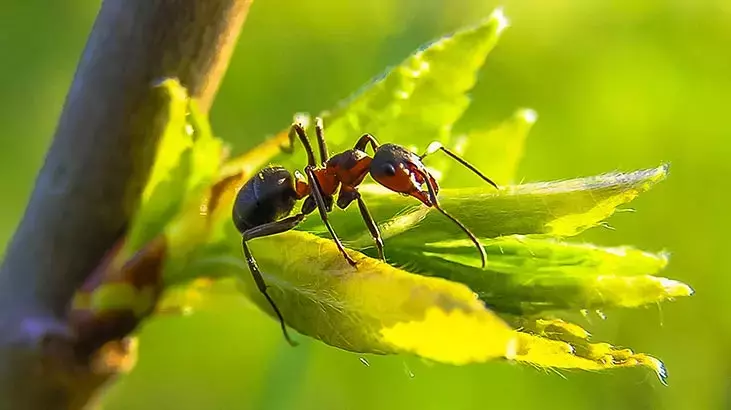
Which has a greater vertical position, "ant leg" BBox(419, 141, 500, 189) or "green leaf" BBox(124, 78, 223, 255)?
"green leaf" BBox(124, 78, 223, 255)

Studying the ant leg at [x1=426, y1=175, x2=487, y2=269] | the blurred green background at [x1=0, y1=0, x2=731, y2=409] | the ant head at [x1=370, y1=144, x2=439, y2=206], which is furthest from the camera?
the blurred green background at [x1=0, y1=0, x2=731, y2=409]

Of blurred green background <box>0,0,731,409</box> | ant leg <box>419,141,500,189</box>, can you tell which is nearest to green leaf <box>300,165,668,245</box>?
ant leg <box>419,141,500,189</box>

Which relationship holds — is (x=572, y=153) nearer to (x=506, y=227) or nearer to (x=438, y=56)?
(x=438, y=56)

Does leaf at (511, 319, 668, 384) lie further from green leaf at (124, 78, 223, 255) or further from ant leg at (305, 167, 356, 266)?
green leaf at (124, 78, 223, 255)

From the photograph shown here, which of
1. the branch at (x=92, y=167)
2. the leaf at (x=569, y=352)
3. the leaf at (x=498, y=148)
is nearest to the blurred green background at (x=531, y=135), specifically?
the leaf at (x=498, y=148)

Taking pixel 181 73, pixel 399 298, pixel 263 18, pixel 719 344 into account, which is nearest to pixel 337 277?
pixel 399 298

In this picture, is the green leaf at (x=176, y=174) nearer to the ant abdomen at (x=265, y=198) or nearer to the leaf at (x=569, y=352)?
the ant abdomen at (x=265, y=198)

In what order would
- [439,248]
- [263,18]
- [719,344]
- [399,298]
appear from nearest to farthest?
[399,298], [439,248], [719,344], [263,18]
